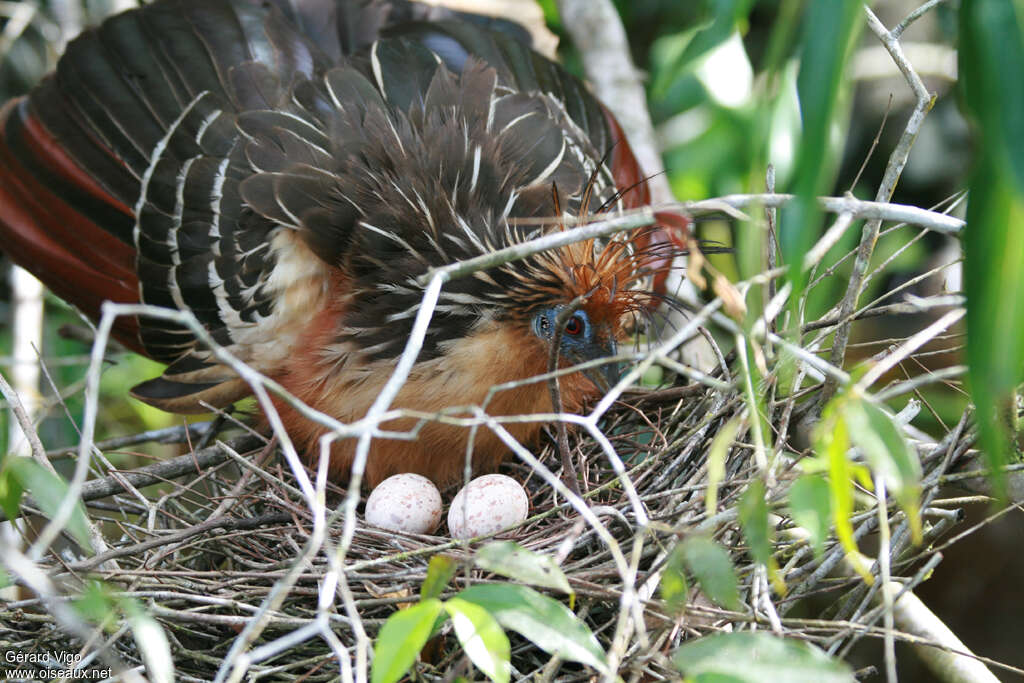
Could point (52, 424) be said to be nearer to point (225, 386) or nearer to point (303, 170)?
point (225, 386)

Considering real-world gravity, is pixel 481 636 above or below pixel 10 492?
below

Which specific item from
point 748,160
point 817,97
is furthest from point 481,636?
point 748,160

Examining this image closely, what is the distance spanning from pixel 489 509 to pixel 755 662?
112 centimetres

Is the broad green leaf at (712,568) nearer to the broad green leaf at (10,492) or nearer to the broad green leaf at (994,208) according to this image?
the broad green leaf at (994,208)

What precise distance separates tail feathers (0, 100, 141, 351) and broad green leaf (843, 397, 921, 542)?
258cm

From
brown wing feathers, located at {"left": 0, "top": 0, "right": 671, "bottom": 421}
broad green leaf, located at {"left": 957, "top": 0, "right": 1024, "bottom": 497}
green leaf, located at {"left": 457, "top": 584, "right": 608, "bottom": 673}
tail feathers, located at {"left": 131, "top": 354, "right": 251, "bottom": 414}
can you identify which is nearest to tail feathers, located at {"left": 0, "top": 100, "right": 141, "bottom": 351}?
brown wing feathers, located at {"left": 0, "top": 0, "right": 671, "bottom": 421}

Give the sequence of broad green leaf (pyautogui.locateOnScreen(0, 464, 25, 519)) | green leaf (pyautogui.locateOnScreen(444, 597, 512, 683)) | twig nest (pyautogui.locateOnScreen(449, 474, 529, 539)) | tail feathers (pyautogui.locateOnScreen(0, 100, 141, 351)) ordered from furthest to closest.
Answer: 1. tail feathers (pyautogui.locateOnScreen(0, 100, 141, 351))
2. twig nest (pyautogui.locateOnScreen(449, 474, 529, 539))
3. broad green leaf (pyautogui.locateOnScreen(0, 464, 25, 519))
4. green leaf (pyautogui.locateOnScreen(444, 597, 512, 683))

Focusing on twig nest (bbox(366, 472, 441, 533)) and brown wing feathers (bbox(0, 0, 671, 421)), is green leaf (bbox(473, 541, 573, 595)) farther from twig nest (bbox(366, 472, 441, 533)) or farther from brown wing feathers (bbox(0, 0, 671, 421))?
brown wing feathers (bbox(0, 0, 671, 421))

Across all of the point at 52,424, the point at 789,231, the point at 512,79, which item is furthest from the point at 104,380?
the point at 789,231

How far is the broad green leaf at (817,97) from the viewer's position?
3.88 ft

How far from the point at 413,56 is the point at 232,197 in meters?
0.83

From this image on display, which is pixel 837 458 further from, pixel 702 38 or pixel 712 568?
pixel 702 38

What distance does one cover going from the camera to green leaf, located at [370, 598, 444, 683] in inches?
51.2

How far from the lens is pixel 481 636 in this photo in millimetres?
1379
